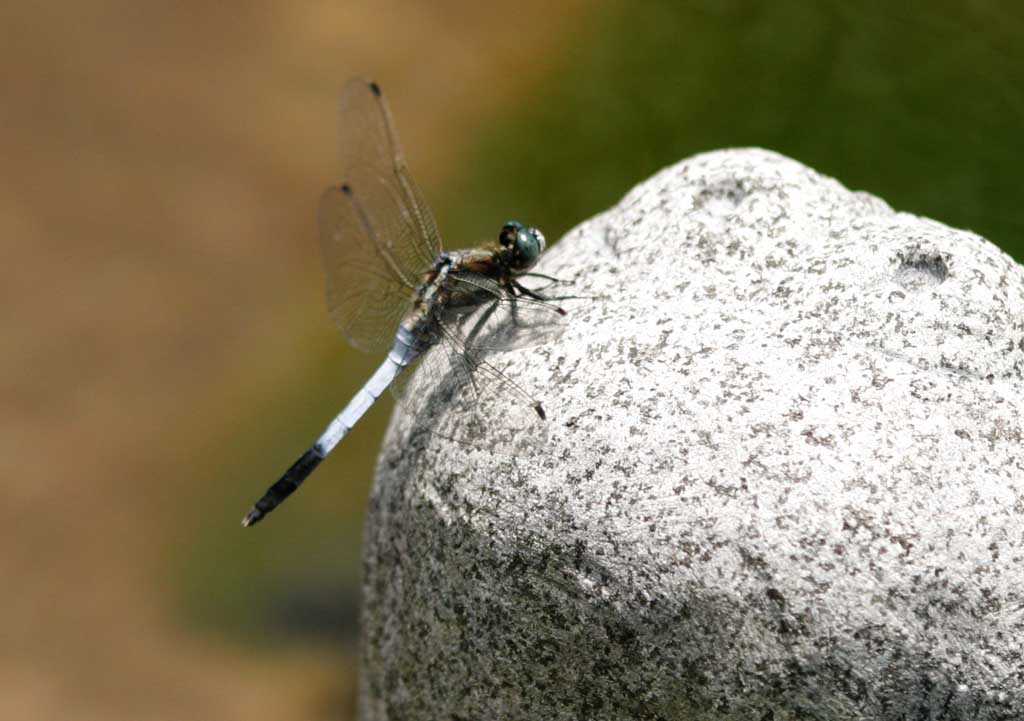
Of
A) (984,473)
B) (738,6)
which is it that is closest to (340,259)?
(984,473)

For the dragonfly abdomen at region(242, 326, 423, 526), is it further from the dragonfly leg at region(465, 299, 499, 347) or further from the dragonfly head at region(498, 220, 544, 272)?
the dragonfly head at region(498, 220, 544, 272)

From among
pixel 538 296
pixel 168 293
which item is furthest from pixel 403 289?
pixel 168 293

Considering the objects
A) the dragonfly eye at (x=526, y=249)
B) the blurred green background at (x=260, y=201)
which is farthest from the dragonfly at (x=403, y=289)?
the blurred green background at (x=260, y=201)

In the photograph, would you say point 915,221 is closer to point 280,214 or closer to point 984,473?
point 984,473

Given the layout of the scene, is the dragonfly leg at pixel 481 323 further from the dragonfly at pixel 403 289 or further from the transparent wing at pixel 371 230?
the transparent wing at pixel 371 230

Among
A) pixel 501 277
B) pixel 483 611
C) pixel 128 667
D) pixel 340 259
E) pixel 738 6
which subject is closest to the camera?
pixel 483 611

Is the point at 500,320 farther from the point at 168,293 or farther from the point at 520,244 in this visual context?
the point at 168,293

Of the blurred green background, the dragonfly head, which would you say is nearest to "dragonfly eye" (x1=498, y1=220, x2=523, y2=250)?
the dragonfly head
